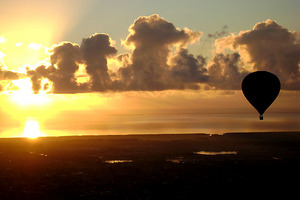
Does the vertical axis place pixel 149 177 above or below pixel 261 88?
below

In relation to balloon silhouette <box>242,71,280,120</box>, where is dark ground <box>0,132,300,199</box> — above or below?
below

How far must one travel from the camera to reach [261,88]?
47.1 metres

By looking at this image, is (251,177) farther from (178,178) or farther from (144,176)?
(144,176)

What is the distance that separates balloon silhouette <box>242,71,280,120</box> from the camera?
46.6 meters

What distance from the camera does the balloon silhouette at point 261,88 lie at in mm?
46562

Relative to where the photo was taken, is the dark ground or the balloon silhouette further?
the balloon silhouette

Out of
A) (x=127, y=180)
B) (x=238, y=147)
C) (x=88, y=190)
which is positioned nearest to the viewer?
(x=88, y=190)

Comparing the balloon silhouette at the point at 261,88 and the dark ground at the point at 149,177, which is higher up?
the balloon silhouette at the point at 261,88

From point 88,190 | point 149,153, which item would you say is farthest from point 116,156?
point 88,190

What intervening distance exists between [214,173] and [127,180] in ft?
23.4

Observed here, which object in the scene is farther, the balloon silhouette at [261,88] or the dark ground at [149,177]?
the balloon silhouette at [261,88]

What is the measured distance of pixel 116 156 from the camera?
3988 cm

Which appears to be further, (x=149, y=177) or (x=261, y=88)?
(x=261, y=88)

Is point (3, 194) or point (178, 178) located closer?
point (3, 194)
